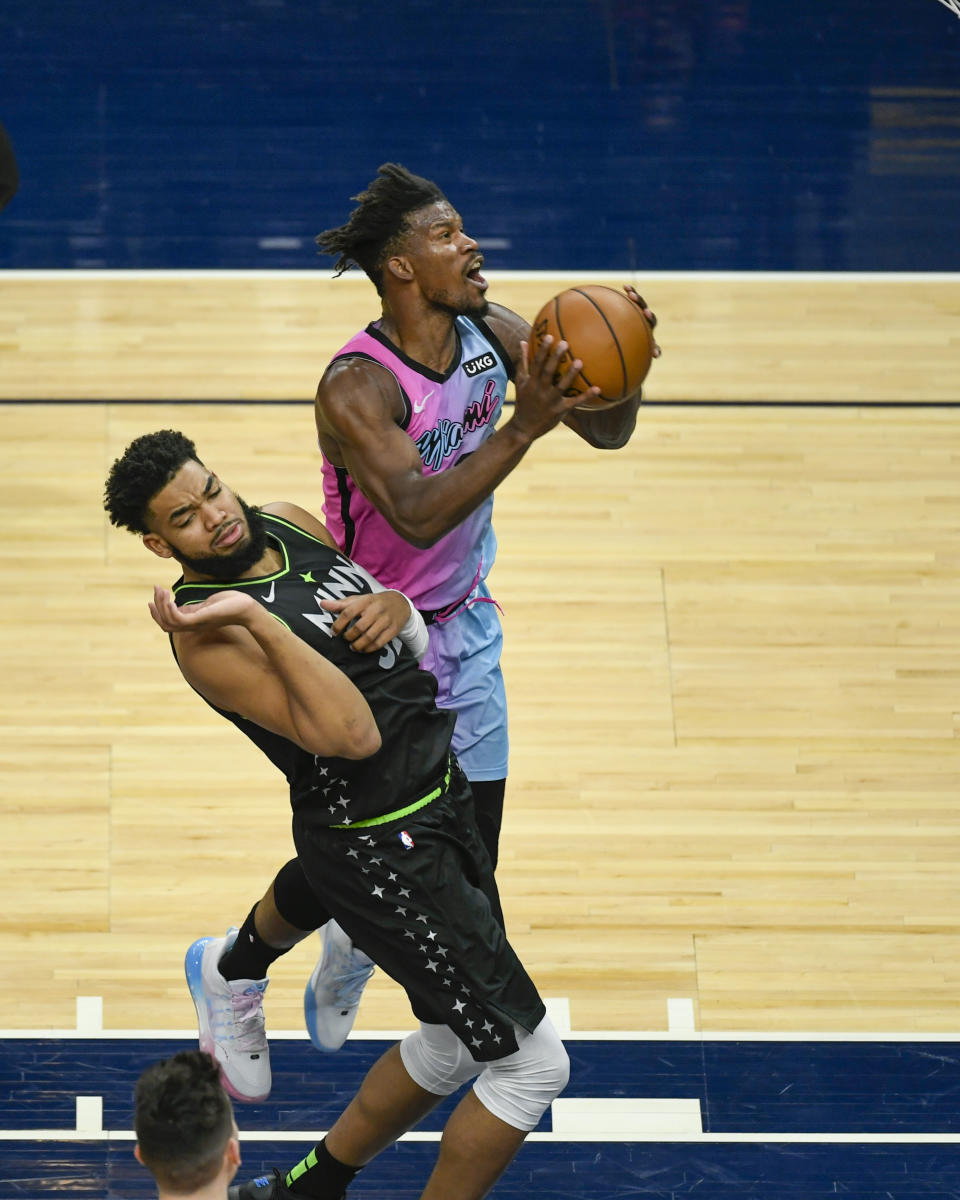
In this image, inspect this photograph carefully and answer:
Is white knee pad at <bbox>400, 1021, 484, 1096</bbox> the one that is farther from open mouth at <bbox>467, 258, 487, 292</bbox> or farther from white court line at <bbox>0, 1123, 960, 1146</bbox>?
open mouth at <bbox>467, 258, 487, 292</bbox>

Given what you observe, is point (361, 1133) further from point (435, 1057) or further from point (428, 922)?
point (428, 922)

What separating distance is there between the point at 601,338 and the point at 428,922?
144 cm

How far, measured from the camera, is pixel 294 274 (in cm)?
787

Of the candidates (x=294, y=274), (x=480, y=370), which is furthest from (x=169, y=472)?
(x=294, y=274)

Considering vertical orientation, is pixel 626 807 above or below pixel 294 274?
below

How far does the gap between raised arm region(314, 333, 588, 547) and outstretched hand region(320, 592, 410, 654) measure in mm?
230

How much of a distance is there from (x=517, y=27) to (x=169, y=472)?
636 cm

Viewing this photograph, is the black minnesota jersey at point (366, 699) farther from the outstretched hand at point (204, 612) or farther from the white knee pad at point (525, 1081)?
the white knee pad at point (525, 1081)

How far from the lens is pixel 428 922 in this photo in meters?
3.96

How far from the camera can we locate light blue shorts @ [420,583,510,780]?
4605 mm

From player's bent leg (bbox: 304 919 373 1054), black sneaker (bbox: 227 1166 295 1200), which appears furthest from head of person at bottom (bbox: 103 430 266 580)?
black sneaker (bbox: 227 1166 295 1200)

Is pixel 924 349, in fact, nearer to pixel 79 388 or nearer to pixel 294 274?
pixel 294 274

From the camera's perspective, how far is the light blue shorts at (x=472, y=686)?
4605mm

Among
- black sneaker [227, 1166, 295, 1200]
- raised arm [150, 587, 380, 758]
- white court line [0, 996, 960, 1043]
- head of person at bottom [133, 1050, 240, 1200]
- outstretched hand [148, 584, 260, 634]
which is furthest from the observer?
white court line [0, 996, 960, 1043]
